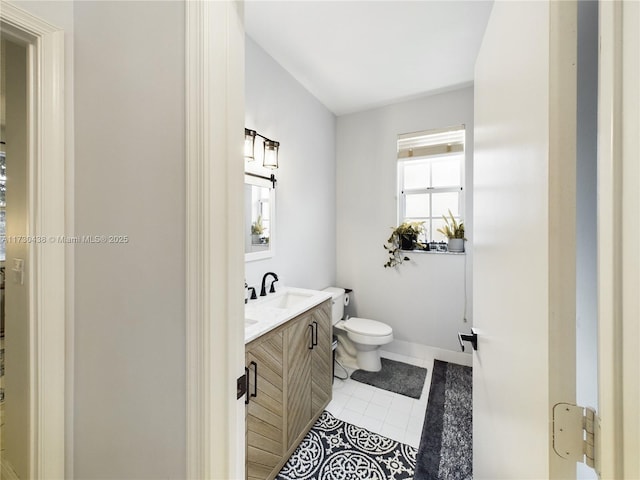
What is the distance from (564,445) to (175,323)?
0.89 m

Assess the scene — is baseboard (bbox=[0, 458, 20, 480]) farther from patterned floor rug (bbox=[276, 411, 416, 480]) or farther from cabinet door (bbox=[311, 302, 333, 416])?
cabinet door (bbox=[311, 302, 333, 416])

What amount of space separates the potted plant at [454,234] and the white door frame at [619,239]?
2.37 meters

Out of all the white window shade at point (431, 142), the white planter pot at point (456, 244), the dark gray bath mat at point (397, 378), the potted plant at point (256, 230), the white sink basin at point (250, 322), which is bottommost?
the dark gray bath mat at point (397, 378)

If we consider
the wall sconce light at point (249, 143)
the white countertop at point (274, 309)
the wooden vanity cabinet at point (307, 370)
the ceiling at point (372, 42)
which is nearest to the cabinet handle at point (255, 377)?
the white countertop at point (274, 309)

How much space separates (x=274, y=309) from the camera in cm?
165

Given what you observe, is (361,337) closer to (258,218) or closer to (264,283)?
(264,283)

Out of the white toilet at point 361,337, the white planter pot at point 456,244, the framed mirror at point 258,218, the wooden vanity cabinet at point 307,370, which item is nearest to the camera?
the wooden vanity cabinet at point 307,370

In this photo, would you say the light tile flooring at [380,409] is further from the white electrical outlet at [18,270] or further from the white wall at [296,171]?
the white electrical outlet at [18,270]

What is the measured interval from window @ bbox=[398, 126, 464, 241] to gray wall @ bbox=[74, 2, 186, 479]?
2.51 metres

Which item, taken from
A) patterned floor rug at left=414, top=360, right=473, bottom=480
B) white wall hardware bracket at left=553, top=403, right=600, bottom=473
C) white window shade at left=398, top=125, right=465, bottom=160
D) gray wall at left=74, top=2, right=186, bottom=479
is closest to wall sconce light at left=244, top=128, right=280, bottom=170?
gray wall at left=74, top=2, right=186, bottom=479

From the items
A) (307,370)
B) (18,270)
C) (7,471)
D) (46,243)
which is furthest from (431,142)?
(7,471)

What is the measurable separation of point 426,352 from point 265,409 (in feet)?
6.58

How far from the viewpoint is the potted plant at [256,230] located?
201 centimetres

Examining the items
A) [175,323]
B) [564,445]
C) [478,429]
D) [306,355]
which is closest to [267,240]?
[306,355]
